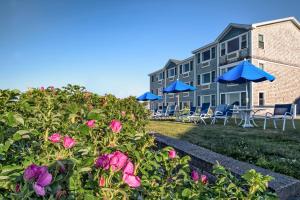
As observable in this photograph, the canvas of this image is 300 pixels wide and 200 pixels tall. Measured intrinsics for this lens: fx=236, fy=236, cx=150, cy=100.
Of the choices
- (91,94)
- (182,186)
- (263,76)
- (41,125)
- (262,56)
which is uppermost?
(262,56)

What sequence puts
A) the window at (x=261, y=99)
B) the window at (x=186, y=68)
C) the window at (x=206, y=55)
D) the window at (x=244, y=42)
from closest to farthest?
the window at (x=261, y=99) < the window at (x=244, y=42) < the window at (x=206, y=55) < the window at (x=186, y=68)

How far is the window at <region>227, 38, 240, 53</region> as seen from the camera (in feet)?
80.1

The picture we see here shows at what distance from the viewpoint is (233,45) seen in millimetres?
24953

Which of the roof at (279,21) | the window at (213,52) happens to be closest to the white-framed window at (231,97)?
the window at (213,52)

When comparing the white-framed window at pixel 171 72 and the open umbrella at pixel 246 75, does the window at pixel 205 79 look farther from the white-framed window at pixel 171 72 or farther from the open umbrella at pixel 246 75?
the open umbrella at pixel 246 75

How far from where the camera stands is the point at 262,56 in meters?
23.1

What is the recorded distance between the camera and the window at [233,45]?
80.1ft

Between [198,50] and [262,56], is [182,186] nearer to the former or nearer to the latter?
[262,56]

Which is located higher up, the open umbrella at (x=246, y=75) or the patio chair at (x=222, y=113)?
the open umbrella at (x=246, y=75)

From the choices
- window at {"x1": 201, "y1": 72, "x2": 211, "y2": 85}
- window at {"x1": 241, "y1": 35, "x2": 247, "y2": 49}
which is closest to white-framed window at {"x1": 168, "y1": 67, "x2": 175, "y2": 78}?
window at {"x1": 201, "y1": 72, "x2": 211, "y2": 85}

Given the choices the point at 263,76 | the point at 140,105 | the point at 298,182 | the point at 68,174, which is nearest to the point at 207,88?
the point at 263,76

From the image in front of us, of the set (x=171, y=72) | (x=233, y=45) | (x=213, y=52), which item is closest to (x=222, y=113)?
(x=233, y=45)

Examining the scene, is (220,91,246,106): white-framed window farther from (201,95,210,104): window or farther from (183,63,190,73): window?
(183,63,190,73): window

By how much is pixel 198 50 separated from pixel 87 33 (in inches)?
811
